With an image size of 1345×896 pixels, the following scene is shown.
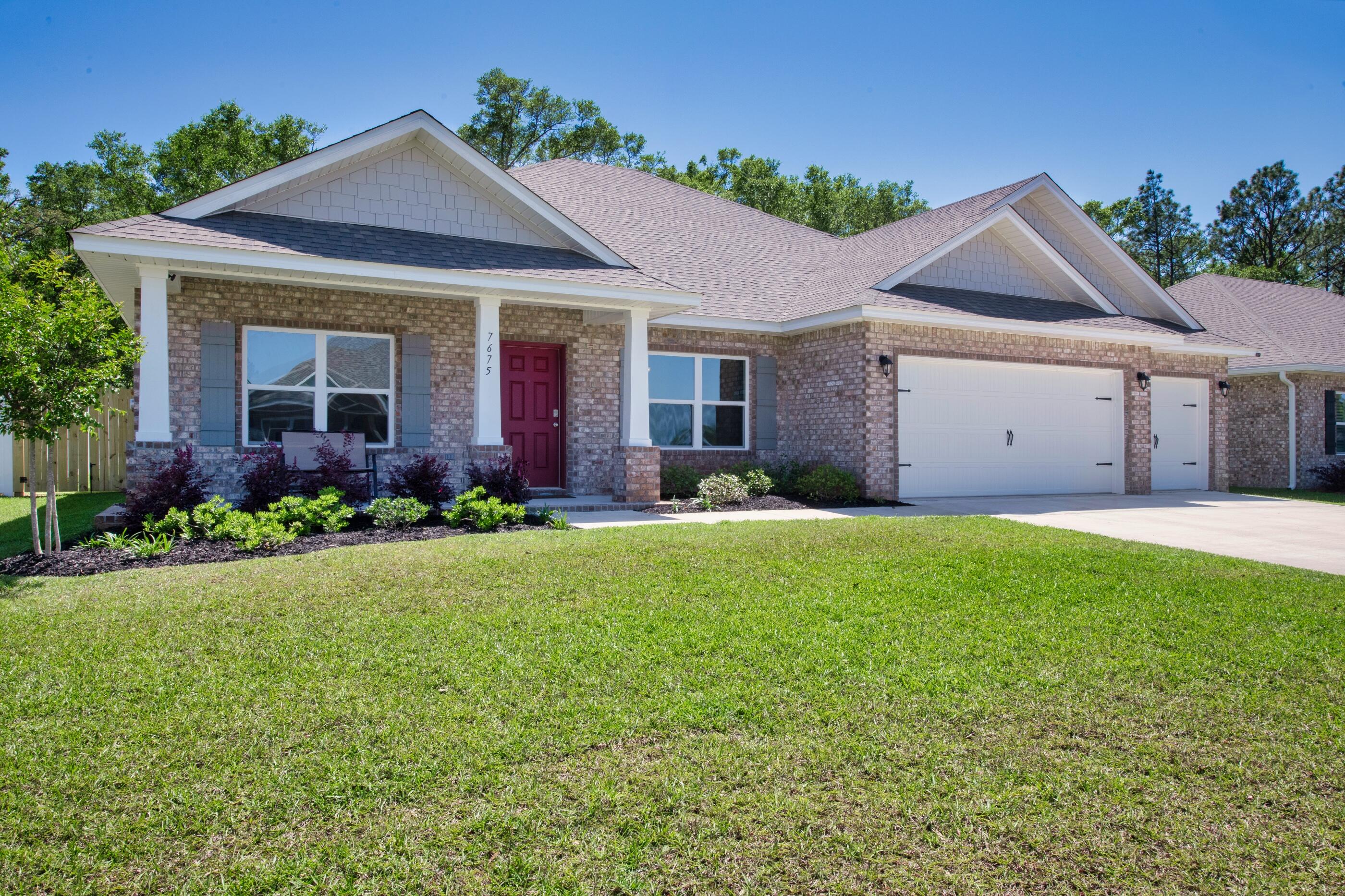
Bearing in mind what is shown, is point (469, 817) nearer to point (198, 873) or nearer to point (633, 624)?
point (198, 873)

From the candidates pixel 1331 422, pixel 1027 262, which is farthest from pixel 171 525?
pixel 1331 422

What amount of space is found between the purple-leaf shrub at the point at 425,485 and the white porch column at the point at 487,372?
1.35 m

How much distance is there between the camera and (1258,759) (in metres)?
4.06

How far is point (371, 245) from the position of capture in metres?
11.2

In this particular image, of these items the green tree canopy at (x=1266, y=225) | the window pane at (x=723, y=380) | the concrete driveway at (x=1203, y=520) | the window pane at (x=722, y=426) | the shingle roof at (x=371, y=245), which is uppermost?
the green tree canopy at (x=1266, y=225)

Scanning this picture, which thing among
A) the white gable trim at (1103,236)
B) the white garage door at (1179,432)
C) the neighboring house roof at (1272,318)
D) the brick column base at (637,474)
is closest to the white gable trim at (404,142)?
the brick column base at (637,474)

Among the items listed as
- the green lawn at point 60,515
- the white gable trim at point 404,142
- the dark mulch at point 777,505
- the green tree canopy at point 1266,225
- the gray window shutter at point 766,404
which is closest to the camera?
the green lawn at point 60,515

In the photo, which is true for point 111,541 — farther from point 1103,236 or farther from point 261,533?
point 1103,236

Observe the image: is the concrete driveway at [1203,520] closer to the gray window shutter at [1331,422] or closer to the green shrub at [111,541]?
the gray window shutter at [1331,422]

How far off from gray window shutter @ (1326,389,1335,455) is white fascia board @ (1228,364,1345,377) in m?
0.58

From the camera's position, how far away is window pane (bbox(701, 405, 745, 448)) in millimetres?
15062

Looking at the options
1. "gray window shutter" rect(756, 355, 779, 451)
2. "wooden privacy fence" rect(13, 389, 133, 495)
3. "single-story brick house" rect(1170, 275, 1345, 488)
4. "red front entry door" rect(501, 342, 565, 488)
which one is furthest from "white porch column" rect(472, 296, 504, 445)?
"single-story brick house" rect(1170, 275, 1345, 488)

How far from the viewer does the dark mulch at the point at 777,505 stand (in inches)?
479

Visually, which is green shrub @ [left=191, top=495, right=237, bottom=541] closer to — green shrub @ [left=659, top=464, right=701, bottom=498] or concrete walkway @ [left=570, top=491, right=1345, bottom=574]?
concrete walkway @ [left=570, top=491, right=1345, bottom=574]
